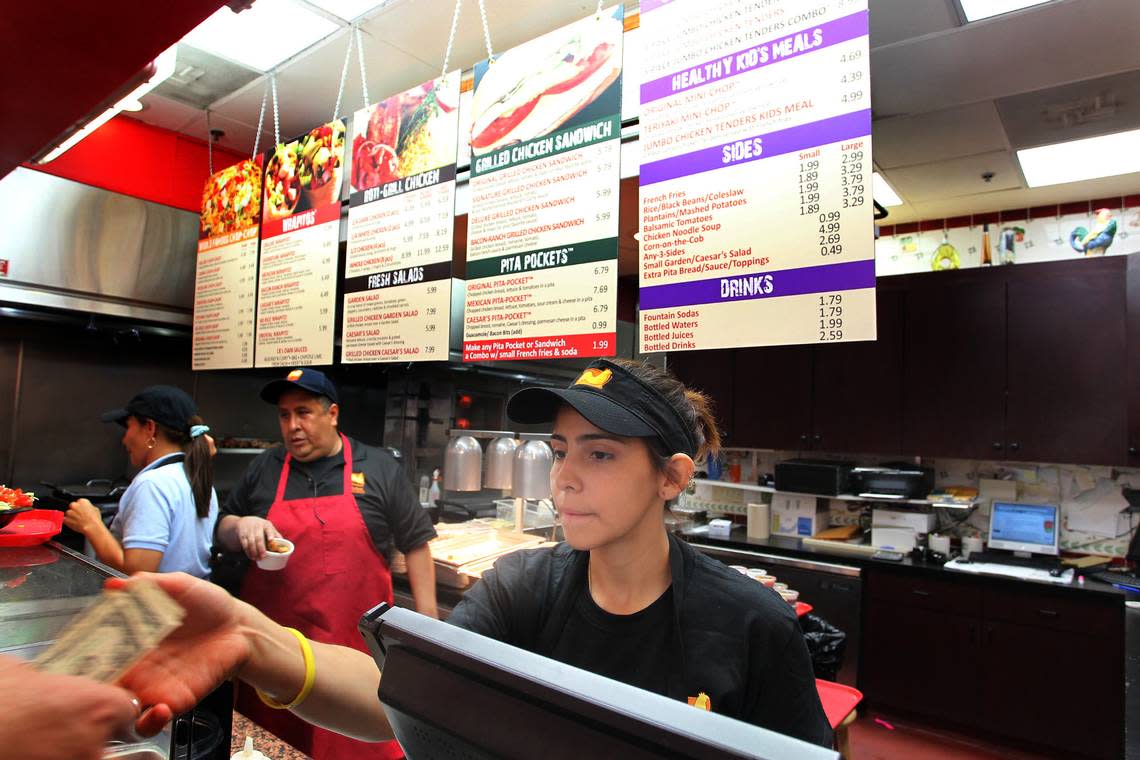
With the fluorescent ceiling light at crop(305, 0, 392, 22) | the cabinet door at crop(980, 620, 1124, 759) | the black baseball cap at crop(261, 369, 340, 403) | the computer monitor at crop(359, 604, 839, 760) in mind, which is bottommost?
the cabinet door at crop(980, 620, 1124, 759)

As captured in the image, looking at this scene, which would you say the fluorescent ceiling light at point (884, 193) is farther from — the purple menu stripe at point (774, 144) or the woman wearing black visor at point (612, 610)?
the woman wearing black visor at point (612, 610)

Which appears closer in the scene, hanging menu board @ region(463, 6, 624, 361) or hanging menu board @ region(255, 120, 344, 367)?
hanging menu board @ region(463, 6, 624, 361)

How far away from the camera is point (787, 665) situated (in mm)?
1196

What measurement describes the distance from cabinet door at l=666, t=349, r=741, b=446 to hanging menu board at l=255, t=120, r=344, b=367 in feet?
10.7

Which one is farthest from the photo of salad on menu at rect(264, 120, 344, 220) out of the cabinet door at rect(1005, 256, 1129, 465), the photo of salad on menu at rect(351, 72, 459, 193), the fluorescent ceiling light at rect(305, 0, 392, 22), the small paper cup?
the cabinet door at rect(1005, 256, 1129, 465)

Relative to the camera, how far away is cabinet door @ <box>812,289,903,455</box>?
4.98 metres

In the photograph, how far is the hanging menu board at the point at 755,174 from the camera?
162 centimetres

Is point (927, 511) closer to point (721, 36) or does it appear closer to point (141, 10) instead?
point (721, 36)

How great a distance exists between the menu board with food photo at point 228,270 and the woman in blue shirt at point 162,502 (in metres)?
0.69

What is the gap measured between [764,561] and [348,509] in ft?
11.3

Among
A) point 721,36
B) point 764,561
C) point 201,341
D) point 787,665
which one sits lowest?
point 764,561

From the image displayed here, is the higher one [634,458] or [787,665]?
[634,458]

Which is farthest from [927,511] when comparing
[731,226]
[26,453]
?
[26,453]

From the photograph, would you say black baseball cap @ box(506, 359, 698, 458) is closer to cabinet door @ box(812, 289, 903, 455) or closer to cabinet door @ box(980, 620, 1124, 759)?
cabinet door @ box(980, 620, 1124, 759)
